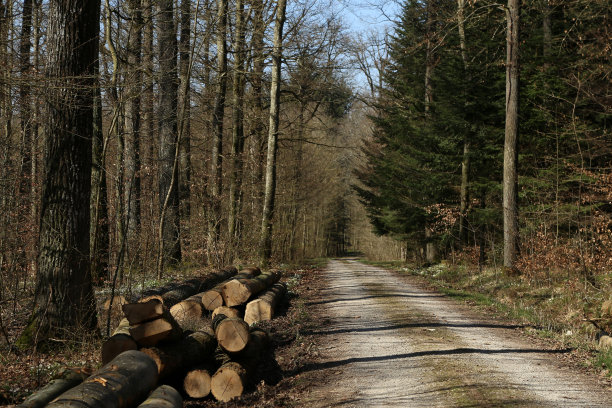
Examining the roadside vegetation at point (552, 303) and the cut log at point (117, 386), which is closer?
the cut log at point (117, 386)

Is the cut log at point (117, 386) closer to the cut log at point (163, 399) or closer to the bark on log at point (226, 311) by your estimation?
the cut log at point (163, 399)

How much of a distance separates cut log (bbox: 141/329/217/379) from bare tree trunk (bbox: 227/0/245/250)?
486 inches

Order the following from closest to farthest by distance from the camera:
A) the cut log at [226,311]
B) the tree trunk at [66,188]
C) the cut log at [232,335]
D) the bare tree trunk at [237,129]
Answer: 1. the cut log at [232,335]
2. the tree trunk at [66,188]
3. the cut log at [226,311]
4. the bare tree trunk at [237,129]

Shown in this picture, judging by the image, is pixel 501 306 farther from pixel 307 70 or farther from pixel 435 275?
pixel 307 70

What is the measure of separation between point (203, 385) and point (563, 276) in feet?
37.8

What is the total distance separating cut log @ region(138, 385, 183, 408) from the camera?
5.40 metres

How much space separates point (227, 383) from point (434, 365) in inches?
119

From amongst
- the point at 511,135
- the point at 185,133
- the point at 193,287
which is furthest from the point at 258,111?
the point at 193,287

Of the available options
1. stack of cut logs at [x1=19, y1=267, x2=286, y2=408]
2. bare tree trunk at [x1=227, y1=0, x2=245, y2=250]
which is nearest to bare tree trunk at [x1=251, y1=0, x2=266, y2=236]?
bare tree trunk at [x1=227, y1=0, x2=245, y2=250]

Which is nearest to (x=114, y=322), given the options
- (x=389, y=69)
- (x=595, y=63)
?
(x=595, y=63)

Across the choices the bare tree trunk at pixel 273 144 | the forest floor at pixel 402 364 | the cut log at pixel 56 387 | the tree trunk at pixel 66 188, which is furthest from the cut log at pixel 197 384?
the bare tree trunk at pixel 273 144

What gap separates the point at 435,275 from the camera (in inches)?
842

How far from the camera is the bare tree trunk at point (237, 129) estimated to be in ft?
68.0

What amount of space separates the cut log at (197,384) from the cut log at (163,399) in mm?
1024
